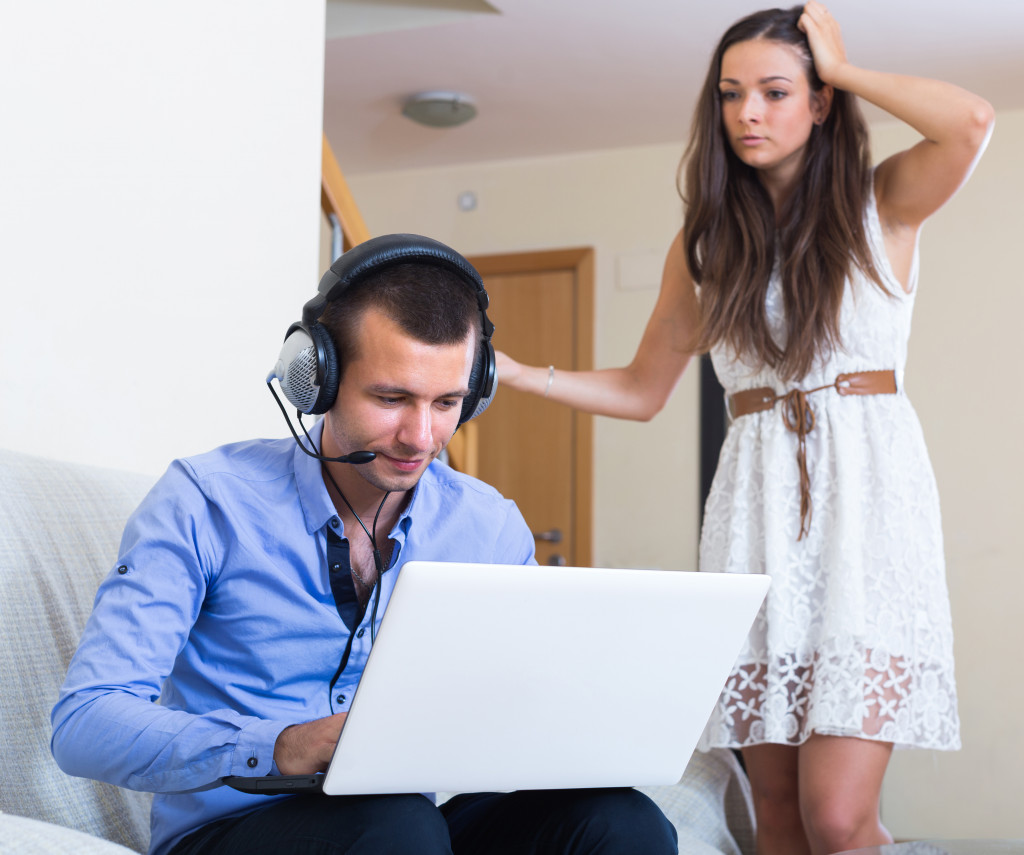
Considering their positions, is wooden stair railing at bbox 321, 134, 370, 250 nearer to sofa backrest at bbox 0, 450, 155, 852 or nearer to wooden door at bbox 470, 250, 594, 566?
sofa backrest at bbox 0, 450, 155, 852

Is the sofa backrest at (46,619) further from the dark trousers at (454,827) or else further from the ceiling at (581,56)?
the ceiling at (581,56)

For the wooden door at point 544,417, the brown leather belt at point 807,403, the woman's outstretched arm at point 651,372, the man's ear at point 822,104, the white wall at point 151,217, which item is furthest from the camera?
the wooden door at point 544,417

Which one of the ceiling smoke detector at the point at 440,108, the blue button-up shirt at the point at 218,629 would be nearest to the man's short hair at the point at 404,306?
the blue button-up shirt at the point at 218,629

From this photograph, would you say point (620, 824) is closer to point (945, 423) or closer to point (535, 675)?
point (535, 675)

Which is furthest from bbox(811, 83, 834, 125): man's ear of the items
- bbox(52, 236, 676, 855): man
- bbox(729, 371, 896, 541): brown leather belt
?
bbox(52, 236, 676, 855): man

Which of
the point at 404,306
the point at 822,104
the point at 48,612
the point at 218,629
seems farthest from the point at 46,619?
the point at 822,104

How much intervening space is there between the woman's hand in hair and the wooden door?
2487 millimetres

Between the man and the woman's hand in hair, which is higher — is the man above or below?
below

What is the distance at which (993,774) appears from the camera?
11.2 feet

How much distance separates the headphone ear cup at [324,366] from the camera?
1.00 metres

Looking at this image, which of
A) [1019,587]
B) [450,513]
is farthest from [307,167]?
[1019,587]

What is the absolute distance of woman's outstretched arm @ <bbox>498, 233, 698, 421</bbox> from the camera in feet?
5.77

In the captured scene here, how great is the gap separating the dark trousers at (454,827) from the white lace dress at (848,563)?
566 mm

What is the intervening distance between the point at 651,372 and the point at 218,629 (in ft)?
3.31
